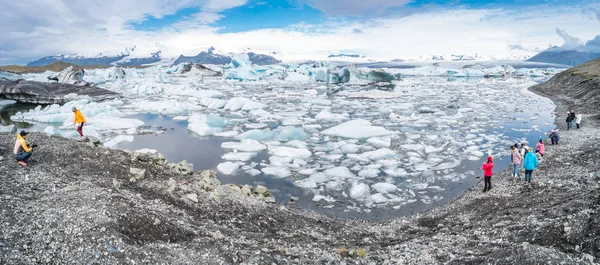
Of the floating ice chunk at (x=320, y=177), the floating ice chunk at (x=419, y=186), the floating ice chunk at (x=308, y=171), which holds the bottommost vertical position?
the floating ice chunk at (x=419, y=186)

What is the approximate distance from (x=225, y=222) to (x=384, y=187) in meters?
4.91

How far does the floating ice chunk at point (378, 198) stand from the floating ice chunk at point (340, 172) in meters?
1.37

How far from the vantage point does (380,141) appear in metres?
14.1

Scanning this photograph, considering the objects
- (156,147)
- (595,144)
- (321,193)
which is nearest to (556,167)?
(595,144)

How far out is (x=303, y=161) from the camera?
39.1 feet

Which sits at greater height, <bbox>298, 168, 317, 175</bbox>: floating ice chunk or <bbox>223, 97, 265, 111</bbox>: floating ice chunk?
<bbox>223, 97, 265, 111</bbox>: floating ice chunk

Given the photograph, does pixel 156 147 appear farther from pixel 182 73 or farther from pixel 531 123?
pixel 182 73

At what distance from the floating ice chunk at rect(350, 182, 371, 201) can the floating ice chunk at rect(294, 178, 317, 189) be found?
1.11m

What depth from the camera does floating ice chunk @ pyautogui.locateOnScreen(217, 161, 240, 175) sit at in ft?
36.6

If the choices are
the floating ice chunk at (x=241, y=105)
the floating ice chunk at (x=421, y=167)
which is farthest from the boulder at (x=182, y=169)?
the floating ice chunk at (x=241, y=105)

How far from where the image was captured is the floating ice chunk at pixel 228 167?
1116cm

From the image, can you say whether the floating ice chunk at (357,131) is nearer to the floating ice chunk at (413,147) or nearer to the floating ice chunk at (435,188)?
the floating ice chunk at (413,147)

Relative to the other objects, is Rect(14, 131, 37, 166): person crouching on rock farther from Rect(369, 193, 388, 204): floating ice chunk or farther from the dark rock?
the dark rock

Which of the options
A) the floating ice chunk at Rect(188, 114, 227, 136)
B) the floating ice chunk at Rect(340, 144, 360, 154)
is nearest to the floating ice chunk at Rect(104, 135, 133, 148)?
the floating ice chunk at Rect(188, 114, 227, 136)
